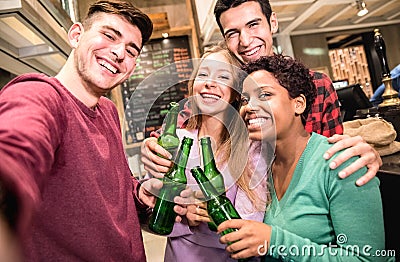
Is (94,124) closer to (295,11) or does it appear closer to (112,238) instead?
(112,238)

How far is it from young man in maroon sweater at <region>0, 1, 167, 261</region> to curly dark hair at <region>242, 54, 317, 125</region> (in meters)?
0.37

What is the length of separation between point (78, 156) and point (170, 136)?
226 mm

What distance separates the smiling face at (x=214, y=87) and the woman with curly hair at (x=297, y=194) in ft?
0.17

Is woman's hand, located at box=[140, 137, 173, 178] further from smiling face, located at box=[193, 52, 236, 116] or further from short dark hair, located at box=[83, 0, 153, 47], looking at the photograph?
short dark hair, located at box=[83, 0, 153, 47]

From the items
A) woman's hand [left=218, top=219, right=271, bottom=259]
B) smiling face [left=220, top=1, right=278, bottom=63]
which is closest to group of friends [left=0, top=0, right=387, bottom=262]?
woman's hand [left=218, top=219, right=271, bottom=259]

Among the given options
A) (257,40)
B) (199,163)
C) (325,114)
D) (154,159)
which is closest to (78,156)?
(154,159)

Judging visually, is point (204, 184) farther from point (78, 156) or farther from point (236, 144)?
point (78, 156)

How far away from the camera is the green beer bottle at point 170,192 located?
74cm

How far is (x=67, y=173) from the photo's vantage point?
68 cm

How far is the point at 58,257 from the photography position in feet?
2.20

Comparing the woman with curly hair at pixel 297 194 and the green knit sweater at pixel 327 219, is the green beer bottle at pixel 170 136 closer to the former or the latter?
the woman with curly hair at pixel 297 194

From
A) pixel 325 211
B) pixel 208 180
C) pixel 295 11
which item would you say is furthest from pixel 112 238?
pixel 295 11

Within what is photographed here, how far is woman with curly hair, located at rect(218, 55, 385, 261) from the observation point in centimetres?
71

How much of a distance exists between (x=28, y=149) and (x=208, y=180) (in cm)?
38
